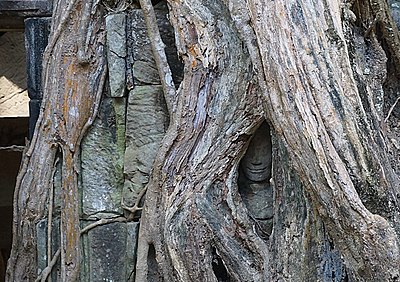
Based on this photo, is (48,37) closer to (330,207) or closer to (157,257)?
(157,257)

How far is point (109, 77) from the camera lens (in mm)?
1811

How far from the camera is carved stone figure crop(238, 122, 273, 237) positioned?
1.66 meters

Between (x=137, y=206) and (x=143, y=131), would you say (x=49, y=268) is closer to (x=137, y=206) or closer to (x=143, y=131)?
(x=137, y=206)

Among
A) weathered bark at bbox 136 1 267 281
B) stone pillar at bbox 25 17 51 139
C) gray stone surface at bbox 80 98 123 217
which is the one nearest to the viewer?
weathered bark at bbox 136 1 267 281

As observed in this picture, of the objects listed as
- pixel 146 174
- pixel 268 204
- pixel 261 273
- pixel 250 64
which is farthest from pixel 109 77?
pixel 261 273

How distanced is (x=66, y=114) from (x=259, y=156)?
0.49 metres

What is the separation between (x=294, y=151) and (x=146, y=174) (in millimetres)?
473

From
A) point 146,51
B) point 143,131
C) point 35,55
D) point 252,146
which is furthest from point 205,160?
point 35,55

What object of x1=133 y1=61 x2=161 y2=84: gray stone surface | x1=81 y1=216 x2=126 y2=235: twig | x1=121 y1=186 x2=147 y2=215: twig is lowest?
x1=81 y1=216 x2=126 y2=235: twig

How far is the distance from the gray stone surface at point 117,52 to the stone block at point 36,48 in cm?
29

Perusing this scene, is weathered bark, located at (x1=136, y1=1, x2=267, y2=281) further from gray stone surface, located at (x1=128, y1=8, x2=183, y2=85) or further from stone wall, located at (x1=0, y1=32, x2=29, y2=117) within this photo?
stone wall, located at (x1=0, y1=32, x2=29, y2=117)

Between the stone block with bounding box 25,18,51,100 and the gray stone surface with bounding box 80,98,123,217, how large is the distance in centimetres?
27

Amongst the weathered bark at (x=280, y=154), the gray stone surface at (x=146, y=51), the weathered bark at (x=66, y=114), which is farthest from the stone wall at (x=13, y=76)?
the weathered bark at (x=280, y=154)

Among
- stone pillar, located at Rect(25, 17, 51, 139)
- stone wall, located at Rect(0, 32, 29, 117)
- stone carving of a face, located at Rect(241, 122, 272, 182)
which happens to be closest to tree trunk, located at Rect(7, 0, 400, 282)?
stone carving of a face, located at Rect(241, 122, 272, 182)
